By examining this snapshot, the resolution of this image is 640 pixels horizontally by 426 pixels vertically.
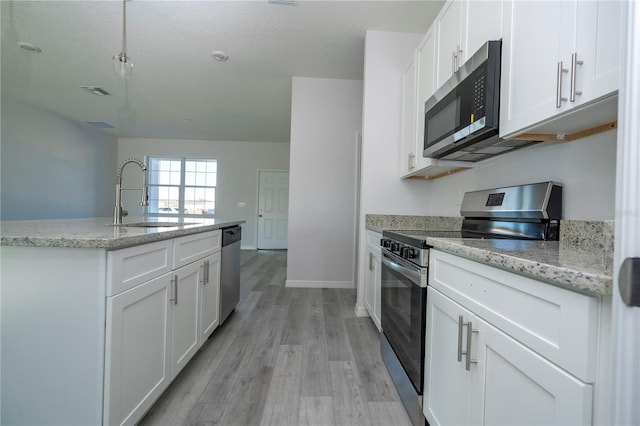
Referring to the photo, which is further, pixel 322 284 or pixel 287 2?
pixel 322 284

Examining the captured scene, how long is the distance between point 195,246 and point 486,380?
5.23ft

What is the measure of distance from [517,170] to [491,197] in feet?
0.63

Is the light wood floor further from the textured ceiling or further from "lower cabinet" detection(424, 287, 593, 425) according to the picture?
the textured ceiling

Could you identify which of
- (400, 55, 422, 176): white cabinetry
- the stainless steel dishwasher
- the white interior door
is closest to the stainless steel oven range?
(400, 55, 422, 176): white cabinetry

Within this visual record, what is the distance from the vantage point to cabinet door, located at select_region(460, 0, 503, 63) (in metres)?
1.27

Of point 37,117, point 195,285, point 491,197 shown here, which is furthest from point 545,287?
point 37,117

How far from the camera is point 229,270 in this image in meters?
2.44

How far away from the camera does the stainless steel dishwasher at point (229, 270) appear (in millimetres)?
2285

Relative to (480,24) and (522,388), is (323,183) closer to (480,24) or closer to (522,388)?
(480,24)

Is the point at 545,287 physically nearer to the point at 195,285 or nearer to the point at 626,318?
the point at 626,318

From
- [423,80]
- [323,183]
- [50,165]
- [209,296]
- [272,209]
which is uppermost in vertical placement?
[423,80]

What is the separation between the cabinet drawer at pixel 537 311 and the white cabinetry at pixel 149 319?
1.25m

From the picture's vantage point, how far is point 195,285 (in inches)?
69.1

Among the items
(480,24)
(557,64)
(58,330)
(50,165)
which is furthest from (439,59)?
(50,165)
